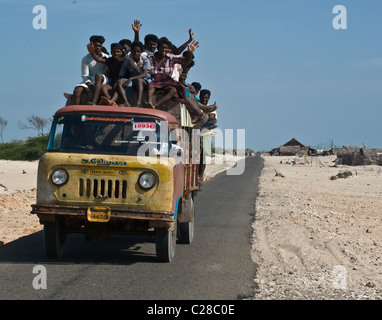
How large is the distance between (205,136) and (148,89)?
9.31ft

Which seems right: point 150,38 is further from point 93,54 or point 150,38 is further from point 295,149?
point 295,149

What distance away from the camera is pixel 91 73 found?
35.4ft

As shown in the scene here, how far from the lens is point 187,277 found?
26.4 ft

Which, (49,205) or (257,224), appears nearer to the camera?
(49,205)

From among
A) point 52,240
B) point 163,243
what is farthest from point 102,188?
point 163,243

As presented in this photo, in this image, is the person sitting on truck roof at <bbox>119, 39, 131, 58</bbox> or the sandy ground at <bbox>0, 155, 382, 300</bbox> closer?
the sandy ground at <bbox>0, 155, 382, 300</bbox>

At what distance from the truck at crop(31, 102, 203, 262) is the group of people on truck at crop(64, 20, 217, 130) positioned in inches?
24.2

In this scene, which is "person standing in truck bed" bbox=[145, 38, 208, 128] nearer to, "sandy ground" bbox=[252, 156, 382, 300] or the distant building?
"sandy ground" bbox=[252, 156, 382, 300]

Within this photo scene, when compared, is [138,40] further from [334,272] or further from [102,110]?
[334,272]

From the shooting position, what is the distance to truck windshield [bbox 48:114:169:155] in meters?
8.80

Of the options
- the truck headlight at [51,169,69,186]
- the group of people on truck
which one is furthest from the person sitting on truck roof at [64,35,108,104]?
the truck headlight at [51,169,69,186]

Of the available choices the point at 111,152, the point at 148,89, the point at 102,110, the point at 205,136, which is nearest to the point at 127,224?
the point at 111,152

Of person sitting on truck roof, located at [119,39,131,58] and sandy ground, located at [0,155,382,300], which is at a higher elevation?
person sitting on truck roof, located at [119,39,131,58]
